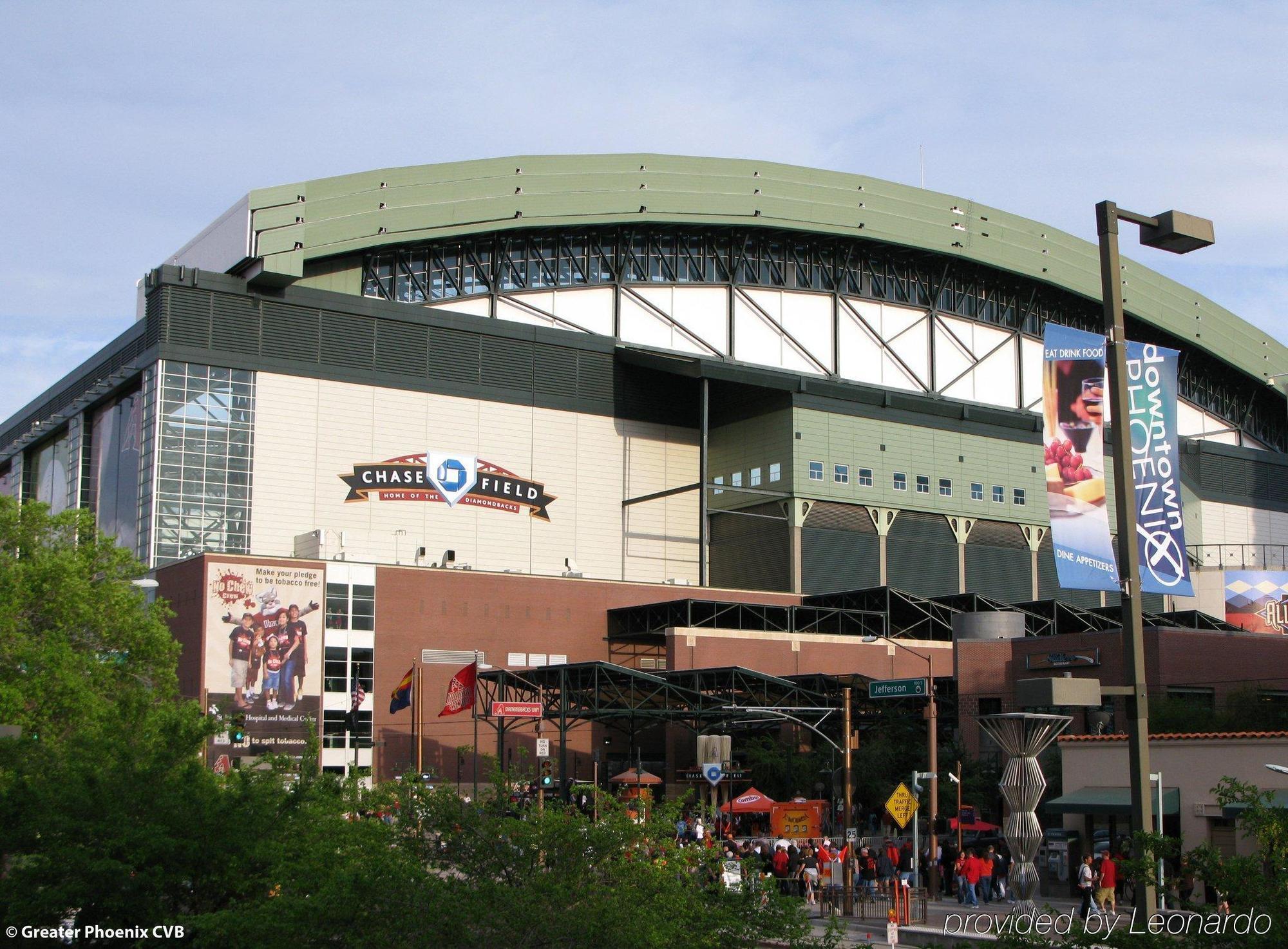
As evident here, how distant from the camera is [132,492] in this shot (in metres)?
75.6

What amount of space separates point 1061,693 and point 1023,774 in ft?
73.7

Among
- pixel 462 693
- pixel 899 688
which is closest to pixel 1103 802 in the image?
pixel 899 688


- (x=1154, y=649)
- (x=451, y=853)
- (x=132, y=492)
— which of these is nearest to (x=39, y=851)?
(x=451, y=853)

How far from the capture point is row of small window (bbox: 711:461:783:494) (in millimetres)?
83625

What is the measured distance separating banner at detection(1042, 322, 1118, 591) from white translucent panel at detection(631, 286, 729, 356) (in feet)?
229

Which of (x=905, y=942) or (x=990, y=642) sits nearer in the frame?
(x=905, y=942)

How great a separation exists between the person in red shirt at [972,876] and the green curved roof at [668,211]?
49488 millimetres

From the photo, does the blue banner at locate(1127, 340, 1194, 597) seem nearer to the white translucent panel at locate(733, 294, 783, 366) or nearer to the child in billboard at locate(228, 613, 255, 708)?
the child in billboard at locate(228, 613, 255, 708)

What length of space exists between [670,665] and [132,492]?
2907 cm

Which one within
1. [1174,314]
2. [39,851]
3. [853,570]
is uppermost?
[1174,314]

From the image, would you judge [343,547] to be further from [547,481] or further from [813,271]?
[813,271]

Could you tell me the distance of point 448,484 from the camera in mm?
79375

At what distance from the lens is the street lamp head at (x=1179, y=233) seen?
555 inches

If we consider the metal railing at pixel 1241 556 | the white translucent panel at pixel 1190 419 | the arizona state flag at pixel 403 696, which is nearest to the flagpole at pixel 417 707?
the arizona state flag at pixel 403 696
